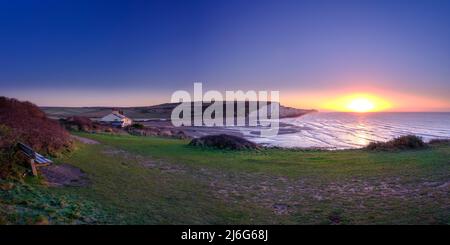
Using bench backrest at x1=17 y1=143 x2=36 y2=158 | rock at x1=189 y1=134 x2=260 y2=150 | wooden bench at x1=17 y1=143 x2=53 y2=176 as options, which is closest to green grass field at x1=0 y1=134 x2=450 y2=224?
wooden bench at x1=17 y1=143 x2=53 y2=176

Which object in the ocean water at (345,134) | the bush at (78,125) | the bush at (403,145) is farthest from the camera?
the ocean water at (345,134)

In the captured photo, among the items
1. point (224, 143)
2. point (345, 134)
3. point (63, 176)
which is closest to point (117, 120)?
point (224, 143)

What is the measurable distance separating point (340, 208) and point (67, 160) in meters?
11.4

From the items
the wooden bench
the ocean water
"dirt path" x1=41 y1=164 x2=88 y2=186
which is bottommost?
the ocean water

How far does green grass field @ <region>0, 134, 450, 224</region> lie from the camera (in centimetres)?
802

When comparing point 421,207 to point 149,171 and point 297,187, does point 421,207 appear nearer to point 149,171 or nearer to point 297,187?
point 297,187

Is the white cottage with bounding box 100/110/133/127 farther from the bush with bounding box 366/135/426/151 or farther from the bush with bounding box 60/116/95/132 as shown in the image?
the bush with bounding box 366/135/426/151

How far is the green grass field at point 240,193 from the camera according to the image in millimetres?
8016

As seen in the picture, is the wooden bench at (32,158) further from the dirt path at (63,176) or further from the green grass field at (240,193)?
the green grass field at (240,193)

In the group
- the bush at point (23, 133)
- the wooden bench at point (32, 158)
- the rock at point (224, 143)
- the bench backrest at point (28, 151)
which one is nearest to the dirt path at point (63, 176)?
the wooden bench at point (32, 158)

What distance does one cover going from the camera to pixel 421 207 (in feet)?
29.3

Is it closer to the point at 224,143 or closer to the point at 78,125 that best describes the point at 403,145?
the point at 224,143
